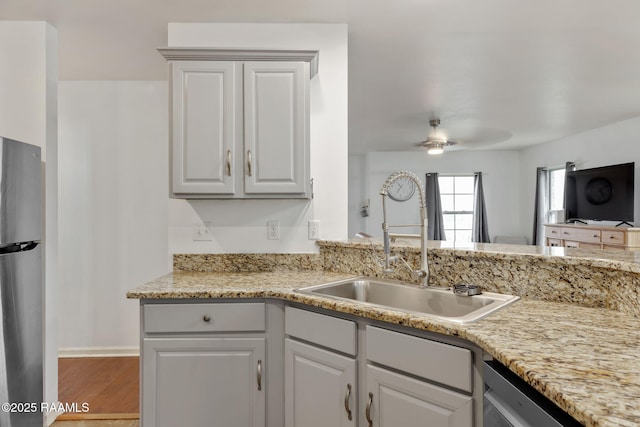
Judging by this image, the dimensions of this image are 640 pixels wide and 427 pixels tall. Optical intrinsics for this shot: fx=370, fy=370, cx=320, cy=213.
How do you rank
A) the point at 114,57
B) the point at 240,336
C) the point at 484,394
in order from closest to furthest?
the point at 484,394 < the point at 240,336 < the point at 114,57

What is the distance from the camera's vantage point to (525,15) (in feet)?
7.49

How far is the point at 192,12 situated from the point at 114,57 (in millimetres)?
947

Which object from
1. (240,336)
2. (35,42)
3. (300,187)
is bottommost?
(240,336)

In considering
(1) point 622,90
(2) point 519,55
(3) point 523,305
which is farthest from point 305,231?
(1) point 622,90

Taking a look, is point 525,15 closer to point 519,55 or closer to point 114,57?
point 519,55

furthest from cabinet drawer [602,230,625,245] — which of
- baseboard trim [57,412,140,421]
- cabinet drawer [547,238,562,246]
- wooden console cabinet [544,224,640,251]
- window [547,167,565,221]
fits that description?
baseboard trim [57,412,140,421]

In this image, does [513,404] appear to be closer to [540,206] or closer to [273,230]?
[273,230]

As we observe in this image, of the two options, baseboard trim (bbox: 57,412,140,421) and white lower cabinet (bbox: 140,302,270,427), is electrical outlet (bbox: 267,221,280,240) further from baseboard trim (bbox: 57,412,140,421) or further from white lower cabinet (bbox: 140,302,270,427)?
baseboard trim (bbox: 57,412,140,421)

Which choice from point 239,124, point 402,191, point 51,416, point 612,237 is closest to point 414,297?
point 239,124

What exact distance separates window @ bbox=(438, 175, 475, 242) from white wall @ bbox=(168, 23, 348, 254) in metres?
5.61

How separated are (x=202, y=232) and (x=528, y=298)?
1.83 metres

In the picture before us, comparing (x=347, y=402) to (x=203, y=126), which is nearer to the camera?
(x=347, y=402)

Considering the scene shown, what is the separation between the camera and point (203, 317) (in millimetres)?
1716

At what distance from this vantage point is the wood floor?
2369 mm
